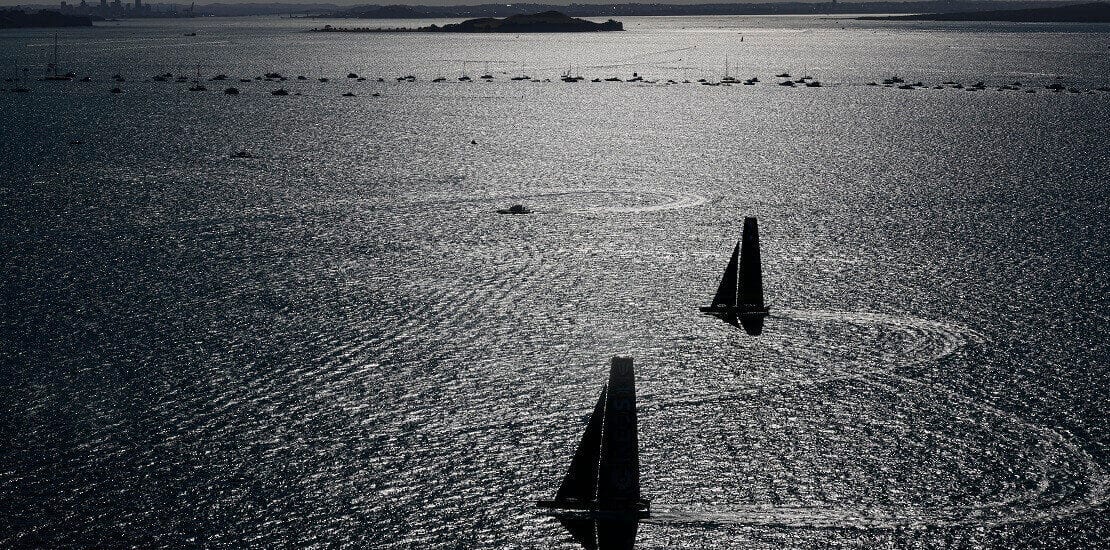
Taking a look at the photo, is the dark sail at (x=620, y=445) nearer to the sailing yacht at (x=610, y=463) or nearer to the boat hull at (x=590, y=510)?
the sailing yacht at (x=610, y=463)

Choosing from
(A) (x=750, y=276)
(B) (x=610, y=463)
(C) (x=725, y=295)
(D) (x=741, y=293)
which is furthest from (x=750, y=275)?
(B) (x=610, y=463)

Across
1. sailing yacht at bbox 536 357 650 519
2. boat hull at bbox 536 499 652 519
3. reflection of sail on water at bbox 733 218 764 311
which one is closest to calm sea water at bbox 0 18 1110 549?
boat hull at bbox 536 499 652 519

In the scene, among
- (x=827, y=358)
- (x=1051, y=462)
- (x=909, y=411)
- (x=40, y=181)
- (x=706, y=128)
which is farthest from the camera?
(x=706, y=128)

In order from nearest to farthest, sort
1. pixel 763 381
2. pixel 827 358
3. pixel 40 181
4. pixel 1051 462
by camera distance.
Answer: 1. pixel 1051 462
2. pixel 763 381
3. pixel 827 358
4. pixel 40 181

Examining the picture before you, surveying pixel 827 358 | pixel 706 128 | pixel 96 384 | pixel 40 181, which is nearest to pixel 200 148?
pixel 40 181

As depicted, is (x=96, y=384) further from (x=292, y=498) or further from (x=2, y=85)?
(x=2, y=85)

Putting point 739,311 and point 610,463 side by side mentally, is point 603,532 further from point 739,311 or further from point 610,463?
point 739,311
